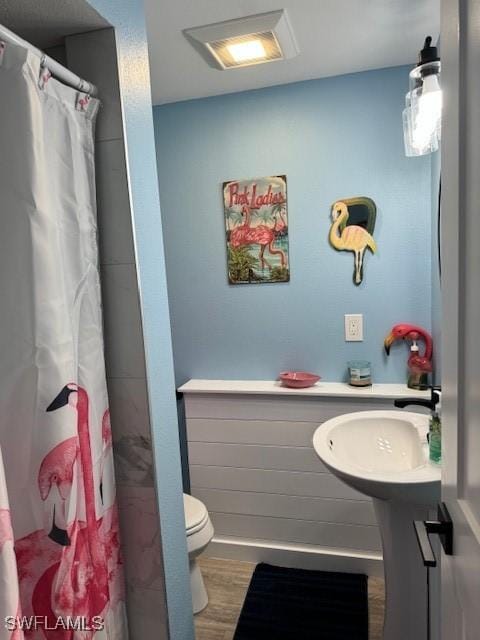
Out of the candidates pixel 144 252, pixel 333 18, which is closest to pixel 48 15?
pixel 144 252

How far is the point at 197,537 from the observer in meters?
1.79

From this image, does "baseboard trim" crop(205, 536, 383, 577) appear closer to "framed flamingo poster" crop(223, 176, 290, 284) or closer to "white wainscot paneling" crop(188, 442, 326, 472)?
"white wainscot paneling" crop(188, 442, 326, 472)

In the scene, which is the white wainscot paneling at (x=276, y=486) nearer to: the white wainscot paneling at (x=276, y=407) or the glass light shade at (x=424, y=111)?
the white wainscot paneling at (x=276, y=407)

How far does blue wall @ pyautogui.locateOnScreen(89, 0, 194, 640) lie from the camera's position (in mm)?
1062

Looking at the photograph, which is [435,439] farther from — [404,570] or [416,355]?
[416,355]

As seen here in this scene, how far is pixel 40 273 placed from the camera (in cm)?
82

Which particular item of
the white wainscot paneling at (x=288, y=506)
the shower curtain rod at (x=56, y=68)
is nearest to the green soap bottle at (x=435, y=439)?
the white wainscot paneling at (x=288, y=506)

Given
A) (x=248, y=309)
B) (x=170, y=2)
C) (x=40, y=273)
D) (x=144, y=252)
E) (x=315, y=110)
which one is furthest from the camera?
(x=248, y=309)

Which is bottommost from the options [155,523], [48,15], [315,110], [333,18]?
[155,523]

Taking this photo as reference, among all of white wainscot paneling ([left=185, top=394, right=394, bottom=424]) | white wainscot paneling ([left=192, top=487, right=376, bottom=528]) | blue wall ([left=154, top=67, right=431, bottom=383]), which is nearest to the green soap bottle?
white wainscot paneling ([left=185, top=394, right=394, bottom=424])

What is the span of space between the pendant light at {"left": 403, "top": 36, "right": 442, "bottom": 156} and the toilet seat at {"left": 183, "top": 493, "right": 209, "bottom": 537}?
1629mm

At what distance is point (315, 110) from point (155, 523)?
188 centimetres

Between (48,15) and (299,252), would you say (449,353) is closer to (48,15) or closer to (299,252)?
(48,15)

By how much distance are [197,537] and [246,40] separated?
1.97 metres
